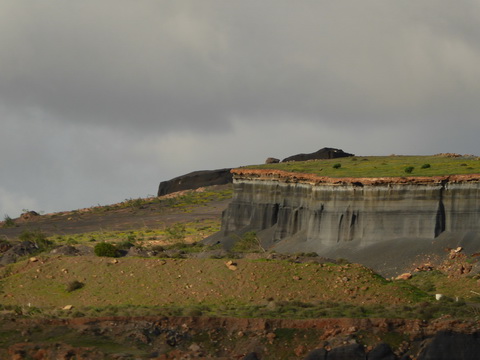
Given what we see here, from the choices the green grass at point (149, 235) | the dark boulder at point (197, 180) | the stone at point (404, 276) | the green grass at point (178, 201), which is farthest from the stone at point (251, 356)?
the dark boulder at point (197, 180)

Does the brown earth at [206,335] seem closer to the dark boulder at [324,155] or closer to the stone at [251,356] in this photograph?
the stone at [251,356]

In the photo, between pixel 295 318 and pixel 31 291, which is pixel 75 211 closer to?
pixel 31 291

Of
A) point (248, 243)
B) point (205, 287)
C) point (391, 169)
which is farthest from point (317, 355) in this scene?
point (248, 243)

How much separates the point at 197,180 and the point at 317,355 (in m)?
123

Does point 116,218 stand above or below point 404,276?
below

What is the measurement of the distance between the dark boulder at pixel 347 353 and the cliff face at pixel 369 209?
29.2 m

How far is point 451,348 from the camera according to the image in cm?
4300

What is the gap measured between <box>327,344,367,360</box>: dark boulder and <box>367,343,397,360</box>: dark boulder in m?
0.34

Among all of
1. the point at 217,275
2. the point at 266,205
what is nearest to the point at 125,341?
the point at 217,275

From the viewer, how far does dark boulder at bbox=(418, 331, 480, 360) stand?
140 ft

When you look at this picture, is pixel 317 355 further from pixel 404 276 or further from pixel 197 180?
pixel 197 180

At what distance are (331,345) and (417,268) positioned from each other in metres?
24.8

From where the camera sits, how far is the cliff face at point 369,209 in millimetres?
70438

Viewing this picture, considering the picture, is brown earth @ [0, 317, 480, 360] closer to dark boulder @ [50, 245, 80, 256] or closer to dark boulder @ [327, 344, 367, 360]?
dark boulder @ [327, 344, 367, 360]
